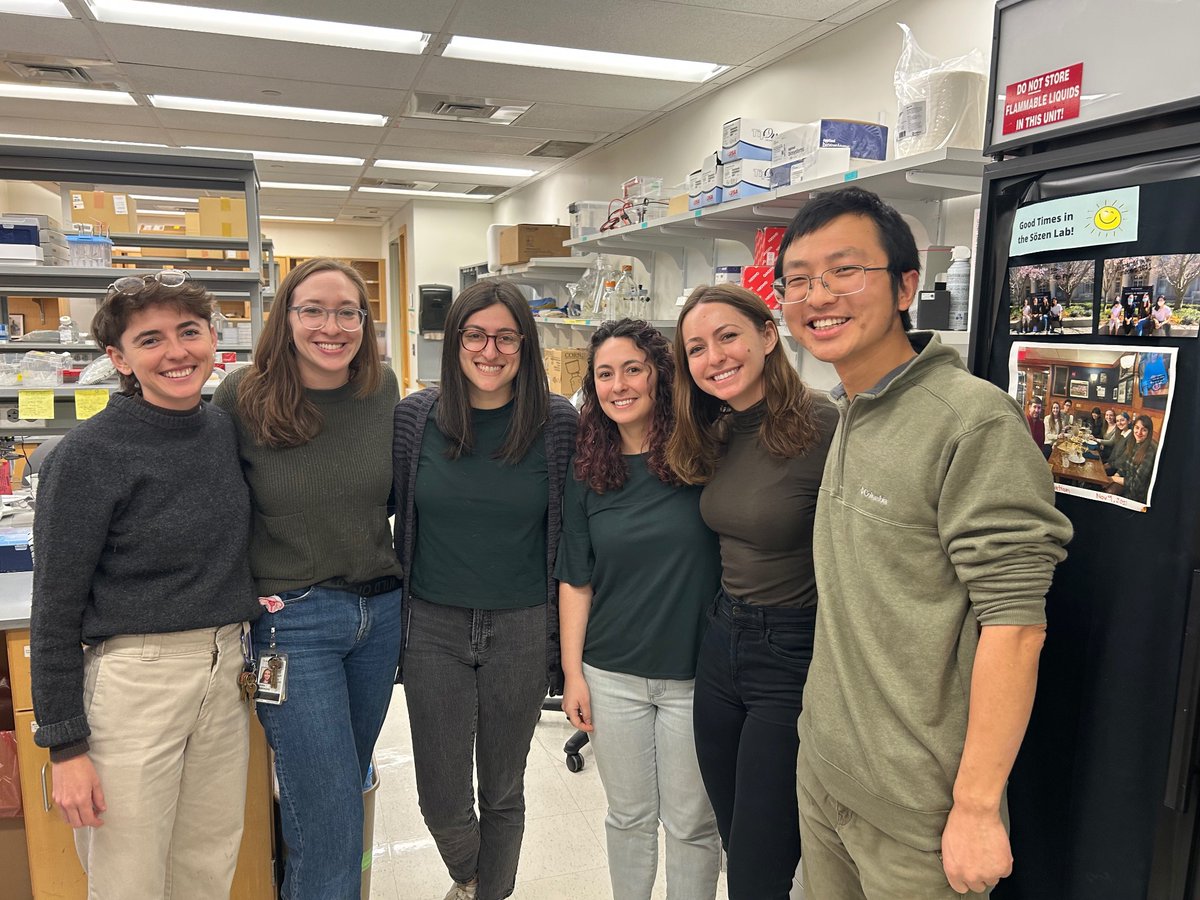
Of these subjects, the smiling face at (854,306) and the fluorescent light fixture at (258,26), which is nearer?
the smiling face at (854,306)

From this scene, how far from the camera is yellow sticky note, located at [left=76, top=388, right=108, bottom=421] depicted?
302cm

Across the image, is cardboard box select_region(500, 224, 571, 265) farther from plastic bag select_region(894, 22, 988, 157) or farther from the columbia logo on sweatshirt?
the columbia logo on sweatshirt

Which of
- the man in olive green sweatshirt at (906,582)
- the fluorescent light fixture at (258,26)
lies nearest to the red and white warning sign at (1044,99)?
the man in olive green sweatshirt at (906,582)

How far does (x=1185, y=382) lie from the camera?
42.5 inches

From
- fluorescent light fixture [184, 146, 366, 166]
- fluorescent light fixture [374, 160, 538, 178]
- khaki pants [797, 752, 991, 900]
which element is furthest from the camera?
fluorescent light fixture [374, 160, 538, 178]

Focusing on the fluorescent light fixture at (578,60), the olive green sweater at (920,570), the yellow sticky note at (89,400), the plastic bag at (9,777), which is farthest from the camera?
→ the fluorescent light fixture at (578,60)

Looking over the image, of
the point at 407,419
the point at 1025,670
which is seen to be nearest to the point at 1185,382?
the point at 1025,670

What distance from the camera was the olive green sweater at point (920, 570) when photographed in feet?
3.32

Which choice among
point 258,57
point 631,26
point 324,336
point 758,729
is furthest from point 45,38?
point 758,729

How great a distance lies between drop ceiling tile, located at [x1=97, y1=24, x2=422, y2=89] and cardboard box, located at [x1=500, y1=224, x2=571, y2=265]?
1.48 m

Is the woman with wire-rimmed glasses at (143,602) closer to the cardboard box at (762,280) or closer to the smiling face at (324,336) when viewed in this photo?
the smiling face at (324,336)

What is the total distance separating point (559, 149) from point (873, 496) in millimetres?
5424

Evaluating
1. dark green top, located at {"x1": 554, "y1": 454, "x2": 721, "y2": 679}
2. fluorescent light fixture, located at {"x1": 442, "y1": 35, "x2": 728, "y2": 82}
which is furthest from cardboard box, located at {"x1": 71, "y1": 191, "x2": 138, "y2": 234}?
dark green top, located at {"x1": 554, "y1": 454, "x2": 721, "y2": 679}

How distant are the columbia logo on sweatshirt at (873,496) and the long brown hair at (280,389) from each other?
106cm
